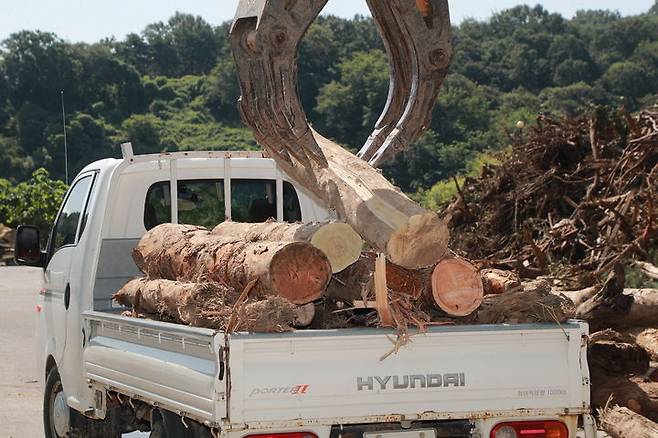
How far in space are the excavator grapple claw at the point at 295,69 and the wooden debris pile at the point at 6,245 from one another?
107ft

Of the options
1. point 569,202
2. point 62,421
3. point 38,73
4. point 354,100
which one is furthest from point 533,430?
point 38,73

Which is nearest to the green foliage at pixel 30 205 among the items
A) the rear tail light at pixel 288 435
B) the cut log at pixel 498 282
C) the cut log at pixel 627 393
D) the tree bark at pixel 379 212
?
the cut log at pixel 627 393

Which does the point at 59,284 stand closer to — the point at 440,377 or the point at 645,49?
the point at 440,377

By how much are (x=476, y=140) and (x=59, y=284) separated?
5094 centimetres

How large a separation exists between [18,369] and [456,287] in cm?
977

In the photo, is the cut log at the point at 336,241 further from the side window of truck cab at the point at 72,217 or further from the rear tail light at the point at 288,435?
the side window of truck cab at the point at 72,217

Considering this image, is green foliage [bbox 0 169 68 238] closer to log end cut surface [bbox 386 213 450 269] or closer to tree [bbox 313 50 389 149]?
tree [bbox 313 50 389 149]

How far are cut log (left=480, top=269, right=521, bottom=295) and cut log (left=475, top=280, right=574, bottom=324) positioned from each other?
4.3 inches

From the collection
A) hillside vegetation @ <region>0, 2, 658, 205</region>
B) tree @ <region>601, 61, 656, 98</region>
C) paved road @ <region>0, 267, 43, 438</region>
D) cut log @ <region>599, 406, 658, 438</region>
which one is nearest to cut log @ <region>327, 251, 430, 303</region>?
cut log @ <region>599, 406, 658, 438</region>

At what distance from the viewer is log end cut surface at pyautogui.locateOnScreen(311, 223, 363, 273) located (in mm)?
6426

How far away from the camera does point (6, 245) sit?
41.7 metres

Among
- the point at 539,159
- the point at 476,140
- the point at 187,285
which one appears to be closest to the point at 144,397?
the point at 187,285

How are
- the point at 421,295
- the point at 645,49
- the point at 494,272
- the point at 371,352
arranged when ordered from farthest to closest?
the point at 645,49
the point at 494,272
the point at 421,295
the point at 371,352

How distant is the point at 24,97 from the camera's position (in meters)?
84.4
